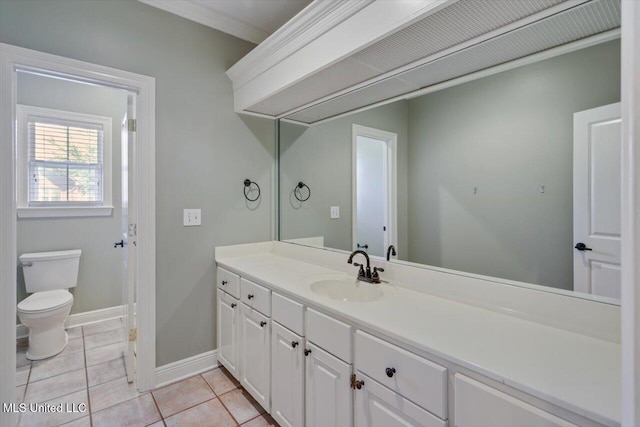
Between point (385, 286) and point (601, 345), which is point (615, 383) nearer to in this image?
point (601, 345)

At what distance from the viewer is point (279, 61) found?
184 cm

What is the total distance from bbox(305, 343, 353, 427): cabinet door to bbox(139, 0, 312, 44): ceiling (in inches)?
86.3

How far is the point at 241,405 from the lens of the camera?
6.15ft

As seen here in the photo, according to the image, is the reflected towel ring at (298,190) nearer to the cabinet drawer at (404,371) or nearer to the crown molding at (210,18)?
the crown molding at (210,18)

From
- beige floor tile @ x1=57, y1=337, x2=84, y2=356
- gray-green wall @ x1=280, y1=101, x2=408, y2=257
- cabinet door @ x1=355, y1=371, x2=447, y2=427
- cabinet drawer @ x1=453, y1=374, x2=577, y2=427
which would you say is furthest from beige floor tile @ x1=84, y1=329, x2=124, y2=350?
cabinet drawer @ x1=453, y1=374, x2=577, y2=427

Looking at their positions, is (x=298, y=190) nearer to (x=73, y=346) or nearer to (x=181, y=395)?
(x=181, y=395)

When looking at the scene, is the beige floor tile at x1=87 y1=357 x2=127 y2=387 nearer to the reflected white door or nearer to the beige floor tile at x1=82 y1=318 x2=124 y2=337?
the reflected white door

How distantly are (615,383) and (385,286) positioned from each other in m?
0.95

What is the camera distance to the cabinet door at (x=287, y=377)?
1434 millimetres

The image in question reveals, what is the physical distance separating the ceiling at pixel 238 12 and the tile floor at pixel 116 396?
259 cm

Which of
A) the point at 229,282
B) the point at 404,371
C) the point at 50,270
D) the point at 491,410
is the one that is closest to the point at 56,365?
the point at 50,270

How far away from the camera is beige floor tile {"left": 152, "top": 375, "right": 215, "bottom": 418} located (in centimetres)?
186

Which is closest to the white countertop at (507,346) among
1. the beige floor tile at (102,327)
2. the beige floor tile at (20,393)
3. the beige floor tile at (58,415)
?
the beige floor tile at (58,415)

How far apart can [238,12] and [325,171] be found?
1.31m
